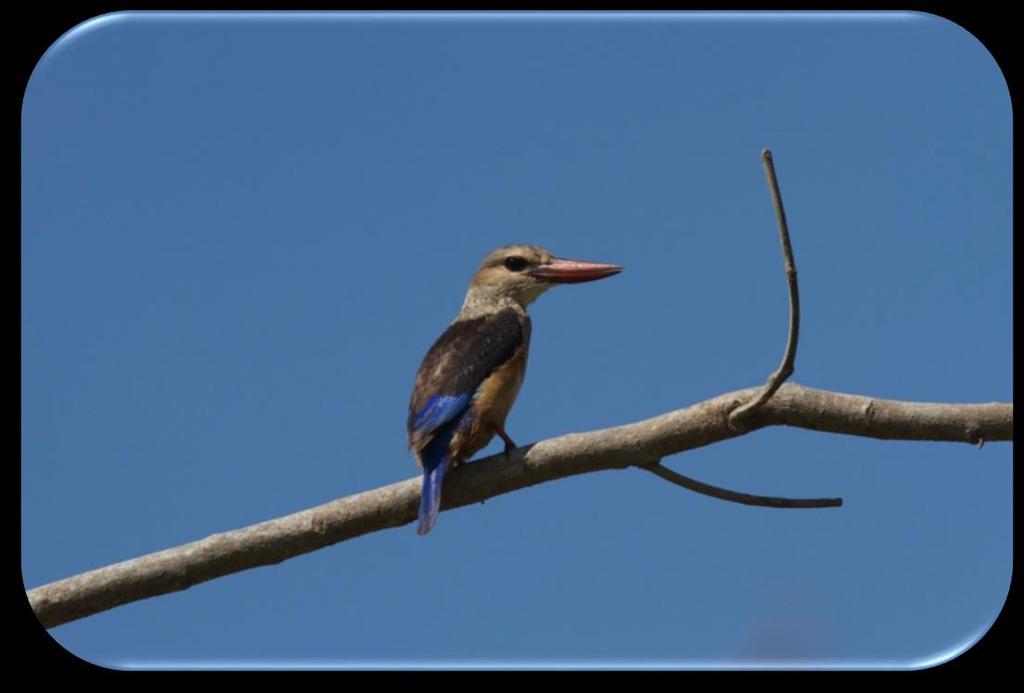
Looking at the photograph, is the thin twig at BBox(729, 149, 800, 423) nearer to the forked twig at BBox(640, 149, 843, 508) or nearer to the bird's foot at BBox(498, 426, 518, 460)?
the forked twig at BBox(640, 149, 843, 508)

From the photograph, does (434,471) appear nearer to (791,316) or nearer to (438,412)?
(438,412)

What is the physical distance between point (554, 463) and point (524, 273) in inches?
70.1

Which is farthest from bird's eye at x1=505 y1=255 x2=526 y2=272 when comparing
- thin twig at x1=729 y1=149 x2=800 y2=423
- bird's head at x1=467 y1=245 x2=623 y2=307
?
thin twig at x1=729 y1=149 x2=800 y2=423

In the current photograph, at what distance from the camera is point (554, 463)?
372cm

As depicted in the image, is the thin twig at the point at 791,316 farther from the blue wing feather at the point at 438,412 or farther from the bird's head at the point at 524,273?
the bird's head at the point at 524,273

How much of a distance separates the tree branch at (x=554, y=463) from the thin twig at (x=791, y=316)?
3 cm

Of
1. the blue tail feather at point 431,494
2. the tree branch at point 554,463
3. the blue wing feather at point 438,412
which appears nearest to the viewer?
the tree branch at point 554,463

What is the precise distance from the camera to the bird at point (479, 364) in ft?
14.0

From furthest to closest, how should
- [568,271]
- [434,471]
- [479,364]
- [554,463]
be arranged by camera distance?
[568,271] → [479,364] → [434,471] → [554,463]

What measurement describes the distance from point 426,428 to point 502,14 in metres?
1.53

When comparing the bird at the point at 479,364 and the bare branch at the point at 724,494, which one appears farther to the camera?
the bird at the point at 479,364

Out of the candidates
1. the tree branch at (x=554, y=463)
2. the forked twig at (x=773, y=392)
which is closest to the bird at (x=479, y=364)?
the tree branch at (x=554, y=463)

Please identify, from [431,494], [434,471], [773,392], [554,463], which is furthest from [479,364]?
[773,392]

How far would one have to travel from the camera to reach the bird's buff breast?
4.40 metres
